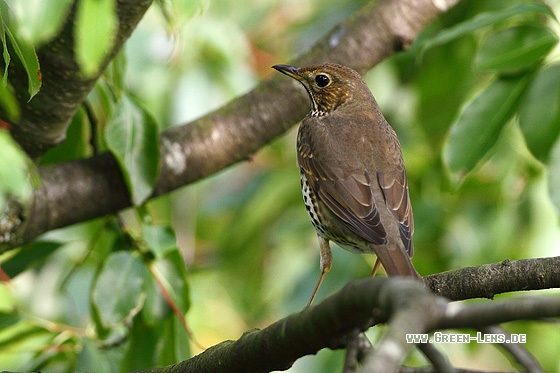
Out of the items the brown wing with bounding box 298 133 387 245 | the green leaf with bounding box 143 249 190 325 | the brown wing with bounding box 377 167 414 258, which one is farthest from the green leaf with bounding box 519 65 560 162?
the green leaf with bounding box 143 249 190 325

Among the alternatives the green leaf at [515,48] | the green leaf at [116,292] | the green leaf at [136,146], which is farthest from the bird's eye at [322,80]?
the green leaf at [116,292]

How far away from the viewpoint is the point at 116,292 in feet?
10.2

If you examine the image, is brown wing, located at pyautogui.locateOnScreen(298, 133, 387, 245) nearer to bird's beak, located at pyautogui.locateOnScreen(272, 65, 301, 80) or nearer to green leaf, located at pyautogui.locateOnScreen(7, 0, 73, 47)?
bird's beak, located at pyautogui.locateOnScreen(272, 65, 301, 80)

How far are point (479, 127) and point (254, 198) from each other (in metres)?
2.29

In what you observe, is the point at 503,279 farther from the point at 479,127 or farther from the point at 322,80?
the point at 322,80

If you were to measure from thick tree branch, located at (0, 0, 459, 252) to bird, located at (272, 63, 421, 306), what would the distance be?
0.36ft

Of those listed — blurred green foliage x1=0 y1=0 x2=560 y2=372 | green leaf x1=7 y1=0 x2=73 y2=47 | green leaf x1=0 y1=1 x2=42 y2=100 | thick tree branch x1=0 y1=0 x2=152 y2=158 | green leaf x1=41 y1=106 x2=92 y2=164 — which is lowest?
blurred green foliage x1=0 y1=0 x2=560 y2=372

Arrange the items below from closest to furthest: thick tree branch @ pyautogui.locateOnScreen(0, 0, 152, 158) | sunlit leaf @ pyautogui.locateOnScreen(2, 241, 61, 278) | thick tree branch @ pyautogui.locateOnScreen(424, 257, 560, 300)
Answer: thick tree branch @ pyautogui.locateOnScreen(424, 257, 560, 300), thick tree branch @ pyautogui.locateOnScreen(0, 0, 152, 158), sunlit leaf @ pyautogui.locateOnScreen(2, 241, 61, 278)

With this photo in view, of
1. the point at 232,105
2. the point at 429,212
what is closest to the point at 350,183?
the point at 232,105

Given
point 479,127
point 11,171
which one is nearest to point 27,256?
point 11,171

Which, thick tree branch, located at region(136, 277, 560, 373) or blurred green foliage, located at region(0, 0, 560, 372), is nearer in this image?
thick tree branch, located at region(136, 277, 560, 373)

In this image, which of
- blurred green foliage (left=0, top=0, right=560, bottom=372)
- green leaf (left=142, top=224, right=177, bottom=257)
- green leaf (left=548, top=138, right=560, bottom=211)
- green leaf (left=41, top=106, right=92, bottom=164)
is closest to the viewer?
green leaf (left=548, top=138, right=560, bottom=211)

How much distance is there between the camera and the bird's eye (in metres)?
3.89

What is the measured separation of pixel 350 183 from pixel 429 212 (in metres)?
1.10
